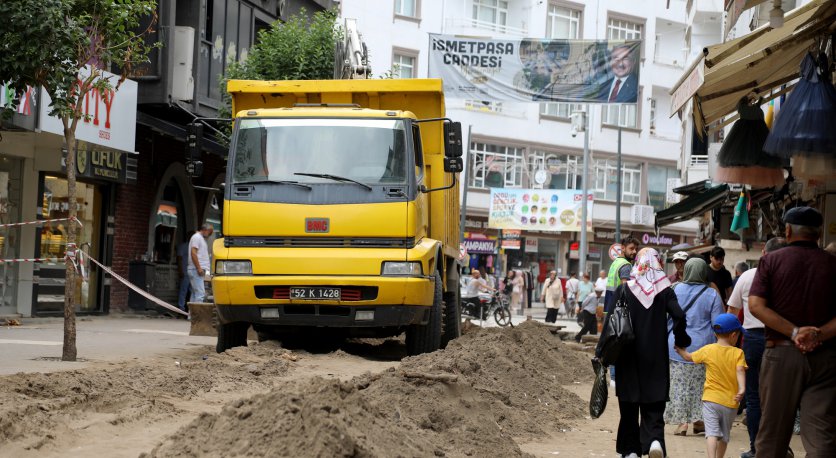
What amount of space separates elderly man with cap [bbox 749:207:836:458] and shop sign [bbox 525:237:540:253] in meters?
53.2

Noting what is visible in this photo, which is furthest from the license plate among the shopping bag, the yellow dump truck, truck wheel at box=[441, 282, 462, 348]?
the shopping bag

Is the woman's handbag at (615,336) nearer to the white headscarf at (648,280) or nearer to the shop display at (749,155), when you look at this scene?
the white headscarf at (648,280)

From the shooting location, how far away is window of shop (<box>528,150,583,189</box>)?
196ft

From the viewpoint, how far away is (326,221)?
13391 millimetres

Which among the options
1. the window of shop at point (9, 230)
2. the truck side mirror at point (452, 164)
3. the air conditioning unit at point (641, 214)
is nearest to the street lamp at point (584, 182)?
the air conditioning unit at point (641, 214)

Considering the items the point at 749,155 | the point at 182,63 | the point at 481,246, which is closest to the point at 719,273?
the point at 749,155

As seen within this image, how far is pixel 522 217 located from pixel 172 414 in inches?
1906

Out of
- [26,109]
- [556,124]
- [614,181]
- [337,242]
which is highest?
[556,124]

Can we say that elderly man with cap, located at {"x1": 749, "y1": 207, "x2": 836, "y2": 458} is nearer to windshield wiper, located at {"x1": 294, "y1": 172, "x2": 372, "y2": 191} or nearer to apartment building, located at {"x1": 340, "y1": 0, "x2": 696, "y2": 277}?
windshield wiper, located at {"x1": 294, "y1": 172, "x2": 372, "y2": 191}

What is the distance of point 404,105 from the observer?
15.1 meters

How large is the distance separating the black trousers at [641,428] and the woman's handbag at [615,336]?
1.31 ft

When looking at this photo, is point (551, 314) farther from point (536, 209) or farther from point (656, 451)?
point (656, 451)

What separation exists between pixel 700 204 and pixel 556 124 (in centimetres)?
3816

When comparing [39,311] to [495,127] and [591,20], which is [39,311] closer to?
[495,127]
